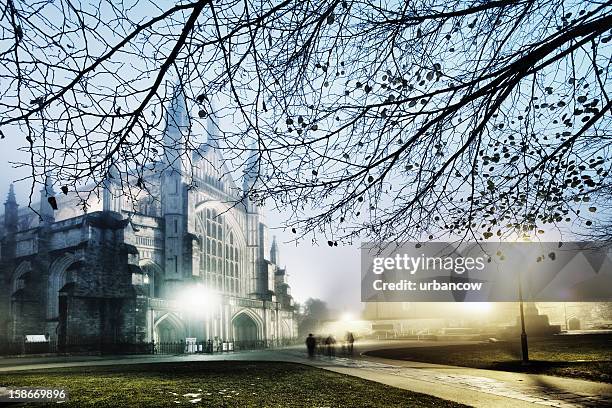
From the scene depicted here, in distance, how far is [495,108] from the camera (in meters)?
6.30

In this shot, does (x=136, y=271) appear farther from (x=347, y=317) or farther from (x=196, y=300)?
(x=347, y=317)

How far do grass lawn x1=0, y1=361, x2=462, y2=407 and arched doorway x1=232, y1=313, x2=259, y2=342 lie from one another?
3241cm

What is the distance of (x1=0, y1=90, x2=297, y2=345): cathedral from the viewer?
3228 centimetres

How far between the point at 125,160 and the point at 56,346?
101 ft

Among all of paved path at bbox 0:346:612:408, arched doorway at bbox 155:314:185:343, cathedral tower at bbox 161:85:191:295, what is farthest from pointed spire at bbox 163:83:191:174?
arched doorway at bbox 155:314:185:343

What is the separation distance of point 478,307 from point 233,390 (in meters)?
61.3

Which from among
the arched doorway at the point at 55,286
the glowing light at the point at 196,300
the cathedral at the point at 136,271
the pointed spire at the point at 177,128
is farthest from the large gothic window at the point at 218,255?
the arched doorway at the point at 55,286

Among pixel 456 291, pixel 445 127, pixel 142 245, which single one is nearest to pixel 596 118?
pixel 445 127

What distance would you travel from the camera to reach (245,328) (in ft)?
155

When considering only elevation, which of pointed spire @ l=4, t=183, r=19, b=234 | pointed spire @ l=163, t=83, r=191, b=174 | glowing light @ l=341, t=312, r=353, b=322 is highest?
pointed spire @ l=4, t=183, r=19, b=234

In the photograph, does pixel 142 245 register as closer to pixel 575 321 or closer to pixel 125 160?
pixel 125 160

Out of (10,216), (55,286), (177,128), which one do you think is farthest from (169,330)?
(177,128)

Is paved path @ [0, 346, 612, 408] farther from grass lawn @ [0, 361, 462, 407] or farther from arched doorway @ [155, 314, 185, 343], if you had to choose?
arched doorway @ [155, 314, 185, 343]

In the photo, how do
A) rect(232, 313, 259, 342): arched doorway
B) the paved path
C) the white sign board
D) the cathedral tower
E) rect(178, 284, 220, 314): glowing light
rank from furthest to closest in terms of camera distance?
rect(232, 313, 259, 342): arched doorway → the cathedral tower → rect(178, 284, 220, 314): glowing light → the white sign board → the paved path
